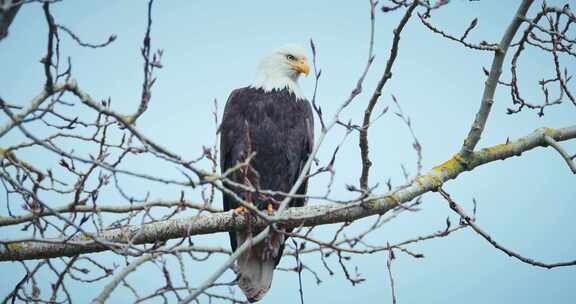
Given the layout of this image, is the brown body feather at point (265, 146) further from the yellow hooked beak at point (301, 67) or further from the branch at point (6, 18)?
the branch at point (6, 18)

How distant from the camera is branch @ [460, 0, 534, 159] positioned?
328 centimetres

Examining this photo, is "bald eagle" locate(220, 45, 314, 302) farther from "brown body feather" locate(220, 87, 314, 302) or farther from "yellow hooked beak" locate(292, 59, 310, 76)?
"yellow hooked beak" locate(292, 59, 310, 76)

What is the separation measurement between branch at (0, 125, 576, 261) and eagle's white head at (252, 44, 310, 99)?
6.05 ft

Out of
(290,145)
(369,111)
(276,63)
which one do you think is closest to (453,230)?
(369,111)

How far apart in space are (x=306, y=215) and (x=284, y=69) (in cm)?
266

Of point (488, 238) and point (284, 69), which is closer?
point (488, 238)

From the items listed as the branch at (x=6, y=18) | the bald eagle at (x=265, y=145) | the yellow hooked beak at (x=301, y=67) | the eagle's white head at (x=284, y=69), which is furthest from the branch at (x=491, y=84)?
the branch at (x=6, y=18)

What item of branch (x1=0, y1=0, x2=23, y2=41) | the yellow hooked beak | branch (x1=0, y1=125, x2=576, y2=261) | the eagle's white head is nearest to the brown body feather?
the eagle's white head

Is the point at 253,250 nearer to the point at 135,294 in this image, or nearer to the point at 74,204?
the point at 135,294

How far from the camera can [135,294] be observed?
3701 millimetres

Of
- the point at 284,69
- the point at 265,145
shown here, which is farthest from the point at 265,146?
the point at 284,69

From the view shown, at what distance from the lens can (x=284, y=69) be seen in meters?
5.59

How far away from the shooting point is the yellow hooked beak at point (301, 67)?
554cm

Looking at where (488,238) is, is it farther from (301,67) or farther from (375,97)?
(301,67)
